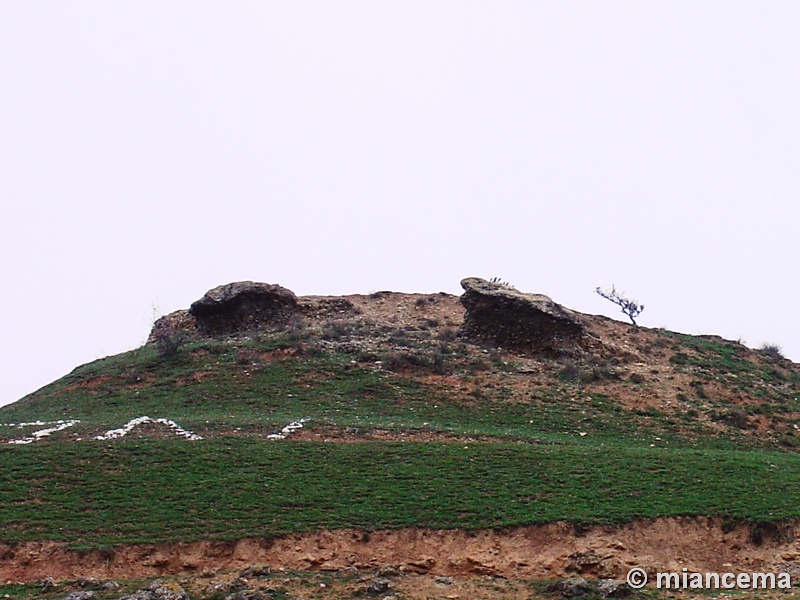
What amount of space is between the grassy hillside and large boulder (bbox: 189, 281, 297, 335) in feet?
5.52

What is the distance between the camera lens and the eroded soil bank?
45.8 ft

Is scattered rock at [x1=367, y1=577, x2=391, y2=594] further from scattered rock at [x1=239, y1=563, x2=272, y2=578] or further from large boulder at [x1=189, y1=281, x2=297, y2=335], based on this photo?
large boulder at [x1=189, y1=281, x2=297, y2=335]

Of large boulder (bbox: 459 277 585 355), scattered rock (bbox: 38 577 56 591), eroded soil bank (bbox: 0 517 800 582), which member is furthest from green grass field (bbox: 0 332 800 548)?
large boulder (bbox: 459 277 585 355)

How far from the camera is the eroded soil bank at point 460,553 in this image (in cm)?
1395

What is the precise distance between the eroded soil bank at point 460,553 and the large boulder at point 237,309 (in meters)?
18.3

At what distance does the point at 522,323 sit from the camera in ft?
97.1

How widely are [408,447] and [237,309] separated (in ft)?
51.8

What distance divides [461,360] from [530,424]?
18.3 feet

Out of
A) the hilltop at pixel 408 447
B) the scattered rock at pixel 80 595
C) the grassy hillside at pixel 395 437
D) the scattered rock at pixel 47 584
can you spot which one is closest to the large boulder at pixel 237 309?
the hilltop at pixel 408 447

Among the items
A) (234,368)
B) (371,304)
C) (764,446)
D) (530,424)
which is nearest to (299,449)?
(530,424)

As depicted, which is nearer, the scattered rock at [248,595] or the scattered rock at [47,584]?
the scattered rock at [248,595]

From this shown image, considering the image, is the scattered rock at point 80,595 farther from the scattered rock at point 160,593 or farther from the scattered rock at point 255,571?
the scattered rock at point 255,571

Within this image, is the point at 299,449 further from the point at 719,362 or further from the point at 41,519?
the point at 719,362

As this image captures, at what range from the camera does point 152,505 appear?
1574 cm
